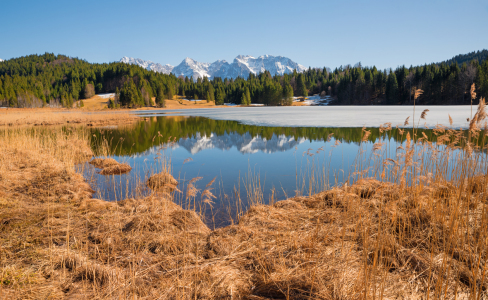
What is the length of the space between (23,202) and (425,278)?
7.13 metres

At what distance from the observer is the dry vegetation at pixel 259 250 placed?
2.57 m

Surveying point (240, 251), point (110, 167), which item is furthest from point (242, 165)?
point (240, 251)

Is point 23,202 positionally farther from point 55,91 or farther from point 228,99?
point 55,91

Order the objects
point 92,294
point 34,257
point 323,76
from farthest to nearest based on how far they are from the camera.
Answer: point 323,76, point 34,257, point 92,294

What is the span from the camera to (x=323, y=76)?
11800 centimetres

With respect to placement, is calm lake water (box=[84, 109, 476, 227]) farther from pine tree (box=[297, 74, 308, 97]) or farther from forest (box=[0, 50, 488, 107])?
pine tree (box=[297, 74, 308, 97])

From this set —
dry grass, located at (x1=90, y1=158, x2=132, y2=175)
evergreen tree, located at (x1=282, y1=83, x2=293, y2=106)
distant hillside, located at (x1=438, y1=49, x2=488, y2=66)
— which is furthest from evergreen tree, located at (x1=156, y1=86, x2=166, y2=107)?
distant hillside, located at (x1=438, y1=49, x2=488, y2=66)

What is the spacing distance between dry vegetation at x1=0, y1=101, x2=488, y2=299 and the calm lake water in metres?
0.74

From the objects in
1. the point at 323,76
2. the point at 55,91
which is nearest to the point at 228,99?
the point at 323,76

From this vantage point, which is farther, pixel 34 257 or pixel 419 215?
pixel 419 215

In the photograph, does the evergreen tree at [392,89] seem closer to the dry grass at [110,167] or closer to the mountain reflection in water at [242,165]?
the mountain reflection in water at [242,165]

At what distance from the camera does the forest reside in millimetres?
59125

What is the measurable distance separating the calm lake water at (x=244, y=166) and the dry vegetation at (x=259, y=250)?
0.74 m

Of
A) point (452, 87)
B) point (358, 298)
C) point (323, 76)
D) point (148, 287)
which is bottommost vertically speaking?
point (148, 287)
